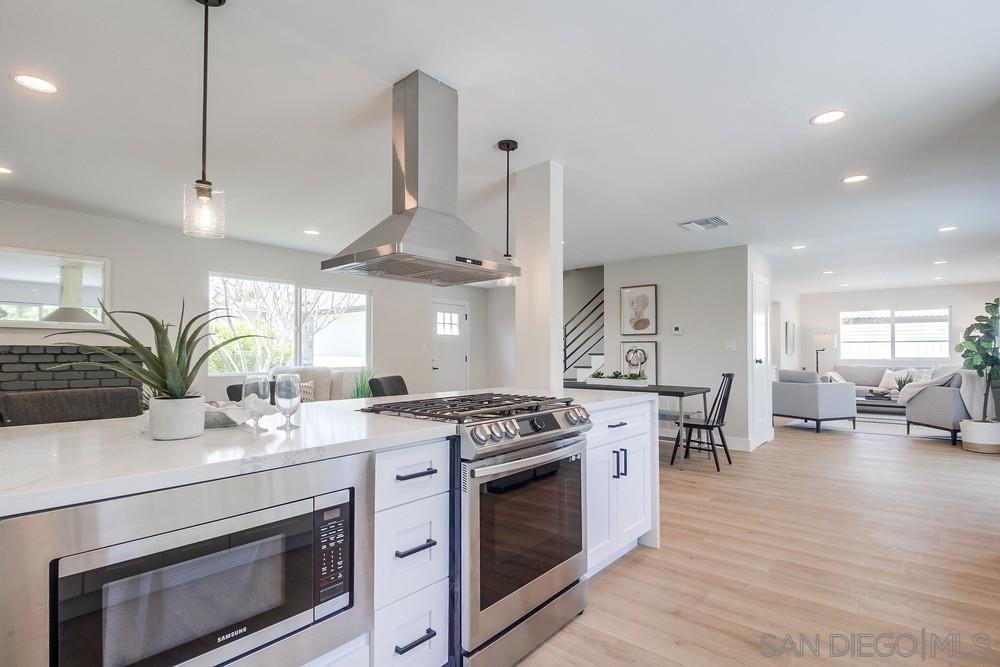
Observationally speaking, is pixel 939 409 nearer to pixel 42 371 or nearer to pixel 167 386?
pixel 167 386

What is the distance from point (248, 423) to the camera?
1.63 m

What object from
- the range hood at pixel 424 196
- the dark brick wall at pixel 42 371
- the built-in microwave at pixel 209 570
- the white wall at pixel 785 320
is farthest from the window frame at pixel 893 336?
the dark brick wall at pixel 42 371

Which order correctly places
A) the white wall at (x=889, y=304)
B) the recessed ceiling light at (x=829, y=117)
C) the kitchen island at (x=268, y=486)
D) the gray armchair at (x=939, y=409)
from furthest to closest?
the white wall at (x=889, y=304) → the gray armchair at (x=939, y=409) → the recessed ceiling light at (x=829, y=117) → the kitchen island at (x=268, y=486)

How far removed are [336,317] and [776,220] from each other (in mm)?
5253

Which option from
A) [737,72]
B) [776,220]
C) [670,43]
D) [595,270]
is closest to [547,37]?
[670,43]

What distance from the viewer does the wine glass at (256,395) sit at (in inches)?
61.1

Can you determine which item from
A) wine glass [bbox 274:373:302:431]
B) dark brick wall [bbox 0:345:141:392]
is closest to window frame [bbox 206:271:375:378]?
dark brick wall [bbox 0:345:141:392]

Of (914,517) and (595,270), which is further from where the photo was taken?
(595,270)

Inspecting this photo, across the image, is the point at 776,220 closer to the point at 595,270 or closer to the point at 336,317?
the point at 595,270

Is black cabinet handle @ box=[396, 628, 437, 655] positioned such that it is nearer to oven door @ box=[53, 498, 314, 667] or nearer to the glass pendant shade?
oven door @ box=[53, 498, 314, 667]

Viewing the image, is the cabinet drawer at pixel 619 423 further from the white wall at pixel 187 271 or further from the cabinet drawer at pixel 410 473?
the white wall at pixel 187 271

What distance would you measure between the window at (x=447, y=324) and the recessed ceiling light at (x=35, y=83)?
610cm

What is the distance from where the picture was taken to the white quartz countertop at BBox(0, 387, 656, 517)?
940 millimetres

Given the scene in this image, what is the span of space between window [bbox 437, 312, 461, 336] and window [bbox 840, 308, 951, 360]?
861 centimetres
